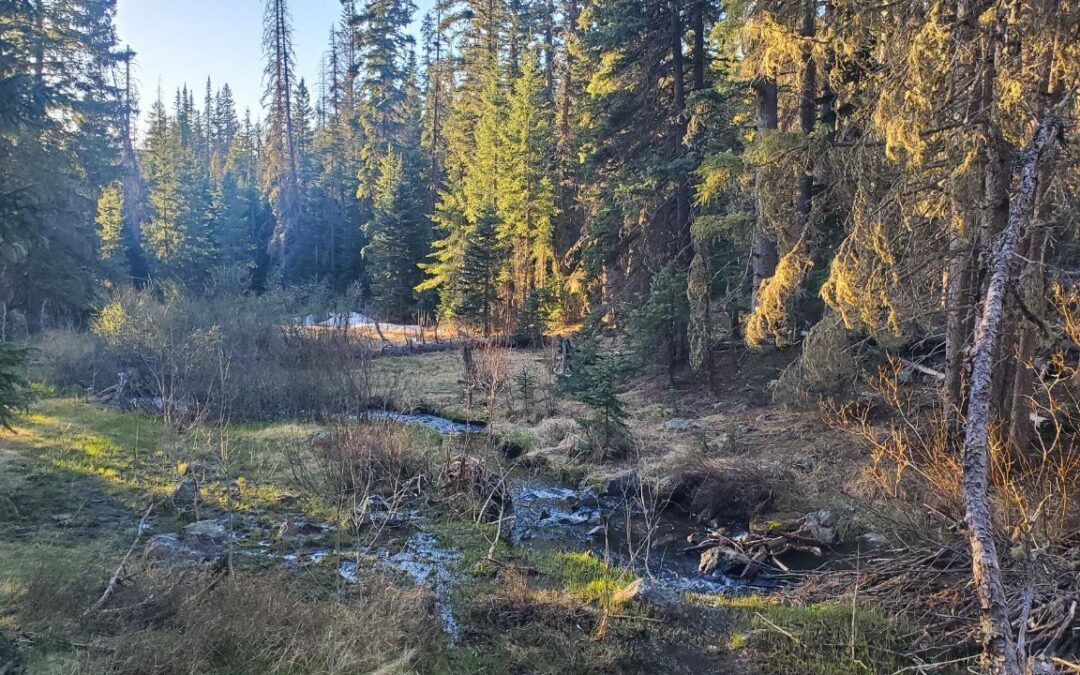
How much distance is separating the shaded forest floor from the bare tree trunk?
296cm

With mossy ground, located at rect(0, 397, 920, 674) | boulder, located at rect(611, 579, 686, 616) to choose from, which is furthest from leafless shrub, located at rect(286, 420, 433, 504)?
boulder, located at rect(611, 579, 686, 616)

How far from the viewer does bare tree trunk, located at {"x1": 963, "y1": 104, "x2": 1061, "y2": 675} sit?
8.24 feet

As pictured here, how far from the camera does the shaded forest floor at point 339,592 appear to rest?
502 cm

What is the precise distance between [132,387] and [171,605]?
12773mm

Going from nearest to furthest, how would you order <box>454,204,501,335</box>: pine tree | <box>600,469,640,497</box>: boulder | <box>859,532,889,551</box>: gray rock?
<box>859,532,889,551</box>: gray rock → <box>600,469,640,497</box>: boulder → <box>454,204,501,335</box>: pine tree

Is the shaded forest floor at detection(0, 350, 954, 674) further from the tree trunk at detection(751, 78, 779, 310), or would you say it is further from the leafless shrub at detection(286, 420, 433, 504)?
the tree trunk at detection(751, 78, 779, 310)

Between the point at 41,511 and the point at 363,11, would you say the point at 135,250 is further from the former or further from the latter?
the point at 41,511

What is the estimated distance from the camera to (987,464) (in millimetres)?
2832

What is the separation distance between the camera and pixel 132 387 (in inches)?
634

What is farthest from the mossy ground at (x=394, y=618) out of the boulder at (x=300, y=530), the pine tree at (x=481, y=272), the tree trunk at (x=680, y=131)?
the pine tree at (x=481, y=272)

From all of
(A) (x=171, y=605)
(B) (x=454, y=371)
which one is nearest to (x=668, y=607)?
(A) (x=171, y=605)

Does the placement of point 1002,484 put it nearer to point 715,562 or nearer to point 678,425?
point 715,562

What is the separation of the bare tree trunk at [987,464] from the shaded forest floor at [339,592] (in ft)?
9.70

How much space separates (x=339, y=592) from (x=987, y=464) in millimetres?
5106
